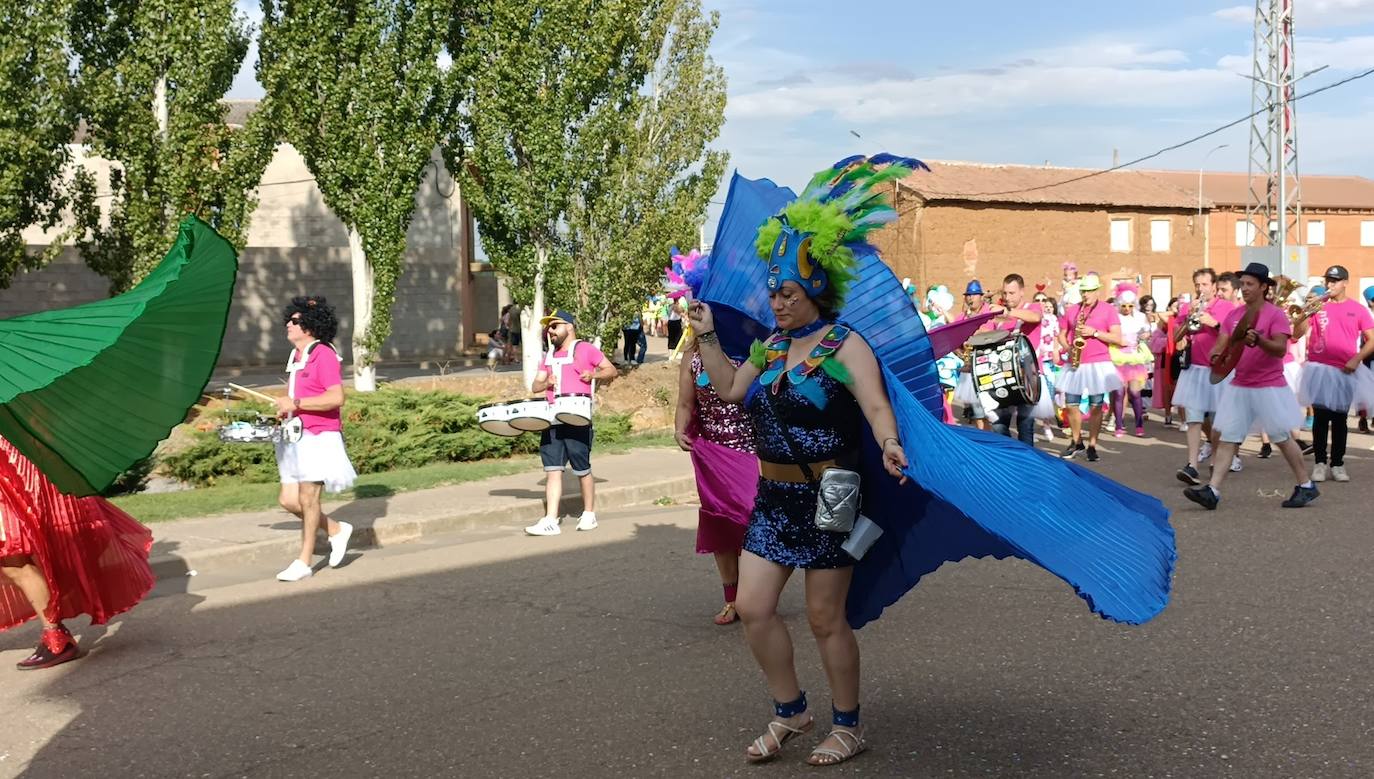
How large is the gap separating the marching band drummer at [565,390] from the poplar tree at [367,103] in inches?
565

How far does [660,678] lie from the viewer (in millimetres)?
6039

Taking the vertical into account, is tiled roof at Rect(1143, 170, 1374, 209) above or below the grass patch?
above

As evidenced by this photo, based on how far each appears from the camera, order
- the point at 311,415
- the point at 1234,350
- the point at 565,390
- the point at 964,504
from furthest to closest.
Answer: the point at 1234,350 < the point at 565,390 < the point at 311,415 < the point at 964,504

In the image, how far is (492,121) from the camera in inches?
969

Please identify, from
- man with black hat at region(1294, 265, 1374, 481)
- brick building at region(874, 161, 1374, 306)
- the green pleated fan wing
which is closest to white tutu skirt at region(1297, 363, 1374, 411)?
man with black hat at region(1294, 265, 1374, 481)

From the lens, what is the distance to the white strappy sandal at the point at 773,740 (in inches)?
188

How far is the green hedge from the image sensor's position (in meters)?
13.8

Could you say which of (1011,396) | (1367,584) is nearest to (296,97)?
(1011,396)

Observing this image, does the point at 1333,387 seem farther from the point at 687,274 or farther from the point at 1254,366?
the point at 687,274

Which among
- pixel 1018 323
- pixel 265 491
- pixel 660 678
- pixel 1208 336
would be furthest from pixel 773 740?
pixel 265 491

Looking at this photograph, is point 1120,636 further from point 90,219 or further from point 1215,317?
point 90,219

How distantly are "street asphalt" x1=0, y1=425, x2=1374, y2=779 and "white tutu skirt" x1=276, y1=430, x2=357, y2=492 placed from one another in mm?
698

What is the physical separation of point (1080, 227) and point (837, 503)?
54714mm

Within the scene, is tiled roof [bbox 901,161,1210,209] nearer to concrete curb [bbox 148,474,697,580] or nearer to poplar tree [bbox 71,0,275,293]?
poplar tree [bbox 71,0,275,293]
